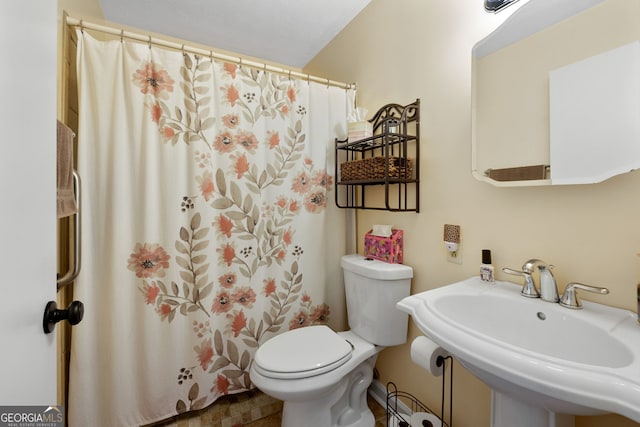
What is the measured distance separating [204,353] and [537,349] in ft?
4.82

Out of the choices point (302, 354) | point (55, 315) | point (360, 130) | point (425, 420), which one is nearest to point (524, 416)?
point (425, 420)

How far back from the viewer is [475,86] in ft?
3.59

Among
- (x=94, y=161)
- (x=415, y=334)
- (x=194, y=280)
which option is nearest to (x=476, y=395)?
(x=415, y=334)

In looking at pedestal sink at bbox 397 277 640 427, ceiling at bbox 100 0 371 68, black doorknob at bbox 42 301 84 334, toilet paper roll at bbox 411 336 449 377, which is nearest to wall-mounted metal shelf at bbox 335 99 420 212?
pedestal sink at bbox 397 277 640 427

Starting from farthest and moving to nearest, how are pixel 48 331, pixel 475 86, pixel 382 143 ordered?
pixel 382 143 → pixel 475 86 → pixel 48 331

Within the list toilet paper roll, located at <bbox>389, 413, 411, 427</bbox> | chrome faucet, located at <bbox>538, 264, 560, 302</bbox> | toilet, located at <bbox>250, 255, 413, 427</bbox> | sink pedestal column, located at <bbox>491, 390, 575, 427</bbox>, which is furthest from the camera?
toilet paper roll, located at <bbox>389, 413, 411, 427</bbox>

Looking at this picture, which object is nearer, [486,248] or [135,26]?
[486,248]

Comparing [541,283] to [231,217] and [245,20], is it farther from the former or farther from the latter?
[245,20]

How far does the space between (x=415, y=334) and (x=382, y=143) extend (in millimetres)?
1027

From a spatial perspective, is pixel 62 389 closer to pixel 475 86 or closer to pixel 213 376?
pixel 213 376

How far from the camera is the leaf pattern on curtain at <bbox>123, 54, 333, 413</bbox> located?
1.39 meters

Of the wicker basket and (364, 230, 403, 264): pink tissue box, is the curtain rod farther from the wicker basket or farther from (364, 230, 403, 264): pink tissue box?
(364, 230, 403, 264): pink tissue box

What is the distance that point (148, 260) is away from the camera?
1350 millimetres

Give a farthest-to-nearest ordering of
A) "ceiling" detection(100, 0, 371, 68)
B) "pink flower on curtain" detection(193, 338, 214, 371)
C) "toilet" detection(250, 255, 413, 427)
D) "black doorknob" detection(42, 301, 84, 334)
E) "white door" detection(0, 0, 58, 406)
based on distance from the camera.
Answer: "ceiling" detection(100, 0, 371, 68) → "pink flower on curtain" detection(193, 338, 214, 371) → "toilet" detection(250, 255, 413, 427) → "black doorknob" detection(42, 301, 84, 334) → "white door" detection(0, 0, 58, 406)
